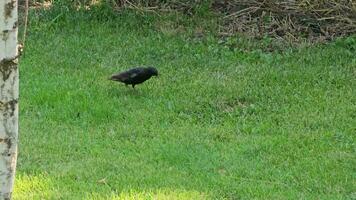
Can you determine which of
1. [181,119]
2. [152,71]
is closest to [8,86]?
[181,119]

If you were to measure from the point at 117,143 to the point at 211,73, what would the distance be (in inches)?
104

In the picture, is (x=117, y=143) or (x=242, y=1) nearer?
(x=117, y=143)

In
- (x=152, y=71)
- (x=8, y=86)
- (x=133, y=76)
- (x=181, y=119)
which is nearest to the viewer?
(x=8, y=86)

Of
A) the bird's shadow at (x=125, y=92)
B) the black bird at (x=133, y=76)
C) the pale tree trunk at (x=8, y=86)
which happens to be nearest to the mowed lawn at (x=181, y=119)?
the bird's shadow at (x=125, y=92)

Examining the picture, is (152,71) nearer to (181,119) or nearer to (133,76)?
(133,76)

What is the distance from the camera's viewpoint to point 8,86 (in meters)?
4.12

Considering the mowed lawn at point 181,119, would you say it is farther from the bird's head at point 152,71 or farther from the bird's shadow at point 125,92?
the bird's head at point 152,71

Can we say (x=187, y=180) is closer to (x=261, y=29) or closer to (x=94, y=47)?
(x=94, y=47)

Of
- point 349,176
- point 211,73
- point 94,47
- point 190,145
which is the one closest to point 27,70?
point 94,47

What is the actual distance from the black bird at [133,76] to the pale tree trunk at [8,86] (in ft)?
14.2

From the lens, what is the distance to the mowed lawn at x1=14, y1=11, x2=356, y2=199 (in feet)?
20.5

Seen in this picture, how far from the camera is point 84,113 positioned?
7.94 m

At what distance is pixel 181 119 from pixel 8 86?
12.8 ft

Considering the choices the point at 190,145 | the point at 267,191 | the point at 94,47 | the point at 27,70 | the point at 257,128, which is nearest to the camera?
the point at 267,191
